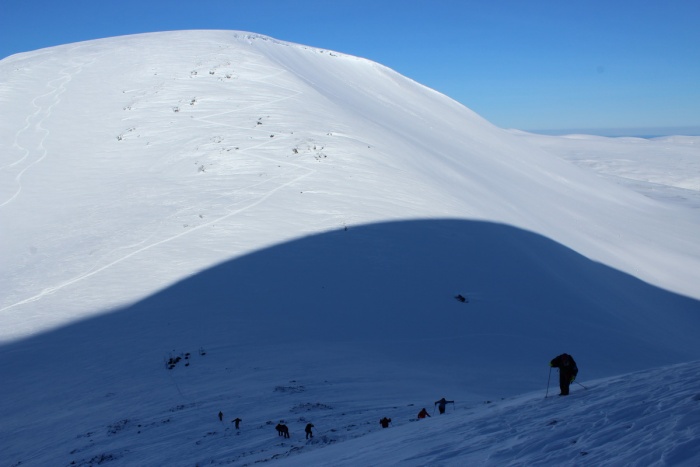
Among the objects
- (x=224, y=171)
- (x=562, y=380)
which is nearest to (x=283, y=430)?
(x=562, y=380)

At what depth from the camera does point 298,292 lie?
36.6 ft

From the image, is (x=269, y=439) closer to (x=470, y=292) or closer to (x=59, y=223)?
(x=470, y=292)

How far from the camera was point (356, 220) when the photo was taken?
1367 centimetres

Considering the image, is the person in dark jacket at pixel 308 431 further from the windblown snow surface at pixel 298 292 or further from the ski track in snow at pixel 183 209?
the ski track in snow at pixel 183 209

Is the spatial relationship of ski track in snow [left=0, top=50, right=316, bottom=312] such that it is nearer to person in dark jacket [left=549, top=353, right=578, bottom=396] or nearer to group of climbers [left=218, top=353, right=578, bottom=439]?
group of climbers [left=218, top=353, right=578, bottom=439]

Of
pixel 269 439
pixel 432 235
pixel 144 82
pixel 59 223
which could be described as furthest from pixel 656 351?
pixel 144 82

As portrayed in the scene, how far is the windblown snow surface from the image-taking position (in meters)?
6.53

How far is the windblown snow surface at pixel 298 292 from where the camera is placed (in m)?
6.53

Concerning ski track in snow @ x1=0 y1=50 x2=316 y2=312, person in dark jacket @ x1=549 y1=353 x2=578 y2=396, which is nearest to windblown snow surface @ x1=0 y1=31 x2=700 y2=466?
ski track in snow @ x1=0 y1=50 x2=316 y2=312

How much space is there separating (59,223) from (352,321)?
7.93 meters

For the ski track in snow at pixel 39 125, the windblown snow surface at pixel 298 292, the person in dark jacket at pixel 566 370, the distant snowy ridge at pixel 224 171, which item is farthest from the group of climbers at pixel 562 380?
the ski track in snow at pixel 39 125

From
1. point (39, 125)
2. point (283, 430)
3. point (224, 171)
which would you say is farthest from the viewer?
point (39, 125)

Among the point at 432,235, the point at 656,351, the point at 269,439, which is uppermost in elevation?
the point at 432,235

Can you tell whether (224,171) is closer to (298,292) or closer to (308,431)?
(298,292)
